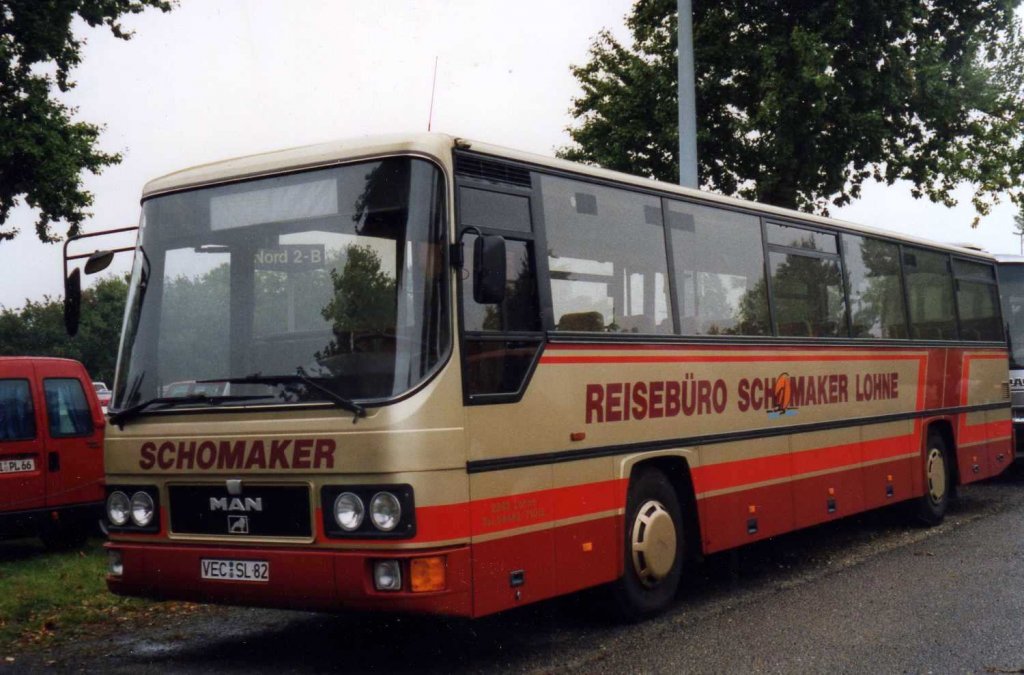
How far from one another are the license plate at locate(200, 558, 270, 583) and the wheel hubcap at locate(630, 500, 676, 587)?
2.78m

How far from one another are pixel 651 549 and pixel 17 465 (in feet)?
23.9

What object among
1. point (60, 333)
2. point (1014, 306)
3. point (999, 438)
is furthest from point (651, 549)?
point (60, 333)

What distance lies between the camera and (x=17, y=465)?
13.3 metres

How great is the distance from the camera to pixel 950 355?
15.1 m

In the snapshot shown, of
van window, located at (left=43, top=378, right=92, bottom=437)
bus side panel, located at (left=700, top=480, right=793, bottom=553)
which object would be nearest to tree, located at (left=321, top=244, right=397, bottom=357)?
bus side panel, located at (left=700, top=480, right=793, bottom=553)

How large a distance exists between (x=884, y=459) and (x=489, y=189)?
22.5 feet

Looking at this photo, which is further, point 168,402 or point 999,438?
point 999,438

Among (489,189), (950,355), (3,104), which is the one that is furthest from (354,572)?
(3,104)

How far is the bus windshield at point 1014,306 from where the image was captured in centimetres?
2017

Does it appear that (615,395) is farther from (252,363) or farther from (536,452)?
(252,363)

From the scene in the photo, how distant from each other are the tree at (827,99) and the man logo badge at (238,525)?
17712 millimetres

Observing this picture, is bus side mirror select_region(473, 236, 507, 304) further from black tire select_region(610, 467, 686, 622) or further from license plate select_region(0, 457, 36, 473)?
license plate select_region(0, 457, 36, 473)

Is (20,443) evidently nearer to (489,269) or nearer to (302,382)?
(302,382)

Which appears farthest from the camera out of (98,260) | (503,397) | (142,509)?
(98,260)
